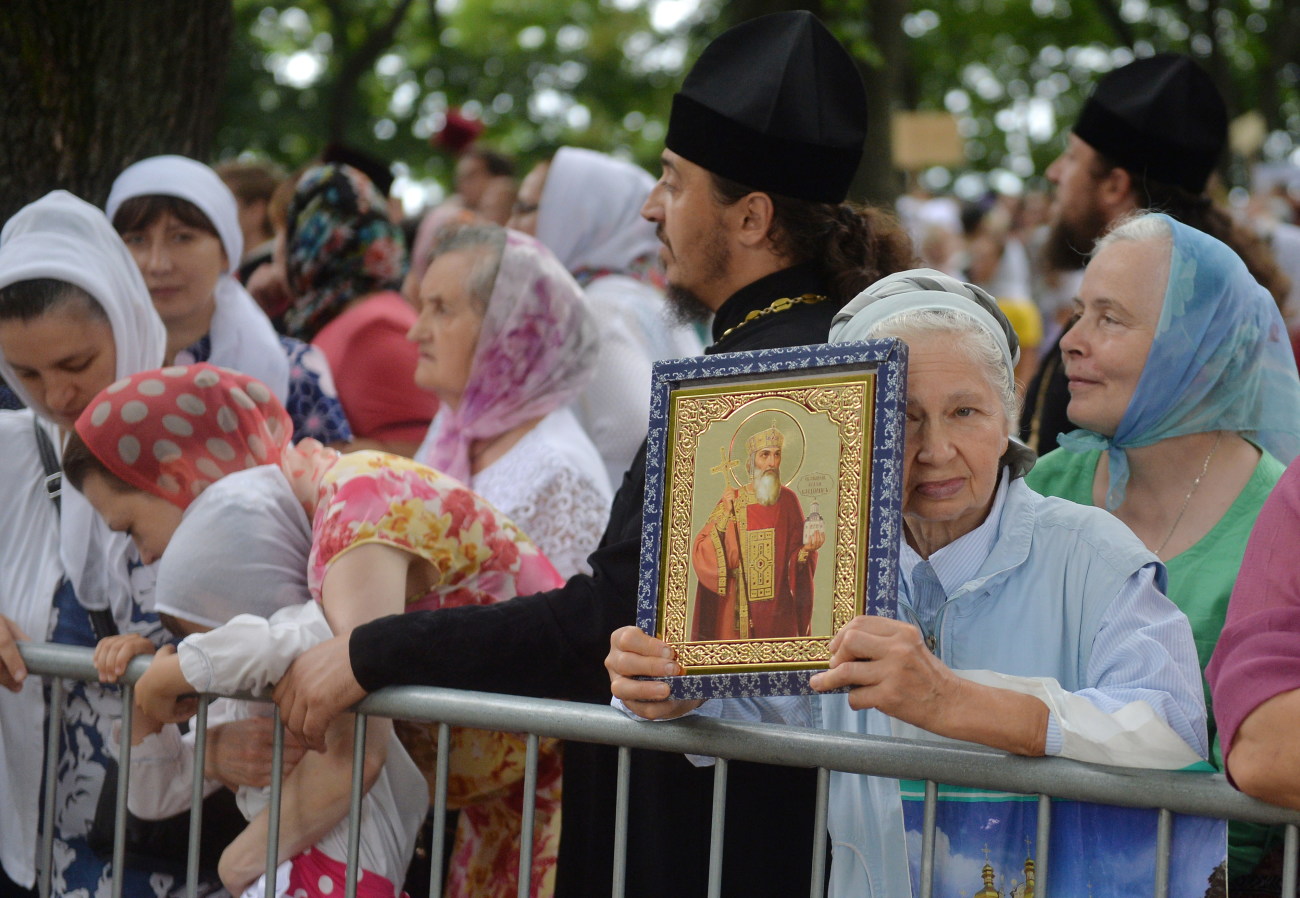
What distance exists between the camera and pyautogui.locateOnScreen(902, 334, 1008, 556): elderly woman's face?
7.96 feet

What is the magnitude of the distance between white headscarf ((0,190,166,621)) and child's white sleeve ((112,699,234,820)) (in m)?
0.42

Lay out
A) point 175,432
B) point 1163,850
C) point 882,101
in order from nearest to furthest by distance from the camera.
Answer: point 1163,850 < point 175,432 < point 882,101

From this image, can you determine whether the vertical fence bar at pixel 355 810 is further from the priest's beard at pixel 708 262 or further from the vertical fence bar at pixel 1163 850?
the vertical fence bar at pixel 1163 850

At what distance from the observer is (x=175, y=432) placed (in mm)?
3352

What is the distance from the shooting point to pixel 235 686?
3.06 metres

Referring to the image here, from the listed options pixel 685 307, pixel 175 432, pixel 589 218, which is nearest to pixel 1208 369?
pixel 685 307

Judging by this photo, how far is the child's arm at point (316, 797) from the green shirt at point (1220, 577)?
1.51m

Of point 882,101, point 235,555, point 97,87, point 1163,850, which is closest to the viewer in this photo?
point 1163,850

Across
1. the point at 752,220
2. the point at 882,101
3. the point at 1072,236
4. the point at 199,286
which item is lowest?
the point at 752,220

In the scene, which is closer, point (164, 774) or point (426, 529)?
point (426, 529)

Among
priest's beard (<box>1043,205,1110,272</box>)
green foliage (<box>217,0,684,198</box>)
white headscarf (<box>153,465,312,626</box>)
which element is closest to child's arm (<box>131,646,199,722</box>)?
white headscarf (<box>153,465,312,626</box>)

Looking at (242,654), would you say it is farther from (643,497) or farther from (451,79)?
(451,79)

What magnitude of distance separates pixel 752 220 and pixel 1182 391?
1.01m

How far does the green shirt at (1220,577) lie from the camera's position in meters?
2.69
